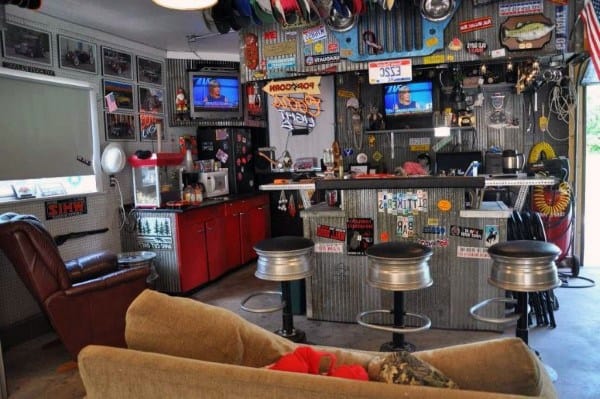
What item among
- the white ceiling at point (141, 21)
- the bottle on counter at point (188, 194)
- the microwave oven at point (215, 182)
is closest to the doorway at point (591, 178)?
the white ceiling at point (141, 21)

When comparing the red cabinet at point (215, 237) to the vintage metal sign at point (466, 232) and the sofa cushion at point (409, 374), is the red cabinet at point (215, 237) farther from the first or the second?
the sofa cushion at point (409, 374)

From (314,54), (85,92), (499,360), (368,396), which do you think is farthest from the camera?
(85,92)

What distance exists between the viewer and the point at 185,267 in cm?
477

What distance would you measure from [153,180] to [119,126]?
696 millimetres

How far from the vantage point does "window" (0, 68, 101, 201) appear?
3.85 m

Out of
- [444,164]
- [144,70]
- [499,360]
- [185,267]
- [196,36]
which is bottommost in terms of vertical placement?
[185,267]

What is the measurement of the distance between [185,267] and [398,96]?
10.9ft

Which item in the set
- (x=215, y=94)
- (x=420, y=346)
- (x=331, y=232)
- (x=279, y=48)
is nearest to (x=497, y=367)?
(x=420, y=346)

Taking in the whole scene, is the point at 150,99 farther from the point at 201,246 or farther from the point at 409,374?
the point at 409,374

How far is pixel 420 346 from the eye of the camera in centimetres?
340

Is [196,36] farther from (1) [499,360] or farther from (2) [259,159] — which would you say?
(1) [499,360]

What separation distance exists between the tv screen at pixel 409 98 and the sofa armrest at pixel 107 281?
12.1 feet

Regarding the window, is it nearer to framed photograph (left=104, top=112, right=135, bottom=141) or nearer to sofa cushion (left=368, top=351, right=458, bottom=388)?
framed photograph (left=104, top=112, right=135, bottom=141)

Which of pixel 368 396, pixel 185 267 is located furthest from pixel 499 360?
pixel 185 267
